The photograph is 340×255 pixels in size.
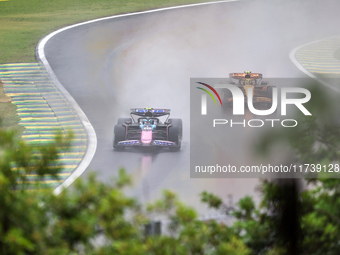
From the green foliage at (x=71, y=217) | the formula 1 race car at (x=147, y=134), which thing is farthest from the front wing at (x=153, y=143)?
the green foliage at (x=71, y=217)

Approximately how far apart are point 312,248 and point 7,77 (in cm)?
3282

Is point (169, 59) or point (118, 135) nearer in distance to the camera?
point (118, 135)

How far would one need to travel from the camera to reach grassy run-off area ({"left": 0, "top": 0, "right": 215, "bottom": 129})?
47.0 m

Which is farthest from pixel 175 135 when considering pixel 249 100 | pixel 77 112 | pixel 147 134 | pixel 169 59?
pixel 169 59

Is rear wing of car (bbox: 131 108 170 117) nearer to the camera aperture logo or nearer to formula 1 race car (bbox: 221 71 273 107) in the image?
the camera aperture logo

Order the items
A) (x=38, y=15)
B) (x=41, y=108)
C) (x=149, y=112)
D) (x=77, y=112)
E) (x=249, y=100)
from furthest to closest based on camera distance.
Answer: (x=38, y=15) → (x=41, y=108) → (x=77, y=112) → (x=249, y=100) → (x=149, y=112)

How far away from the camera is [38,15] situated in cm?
5681

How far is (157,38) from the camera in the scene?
50719 millimetres

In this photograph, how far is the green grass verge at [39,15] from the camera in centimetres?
4759

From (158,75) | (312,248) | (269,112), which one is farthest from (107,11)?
(312,248)

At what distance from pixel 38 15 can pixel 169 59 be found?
51.5ft

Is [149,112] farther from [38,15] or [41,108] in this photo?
[38,15]

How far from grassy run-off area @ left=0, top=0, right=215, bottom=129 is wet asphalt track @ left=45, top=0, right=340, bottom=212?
81.6 inches

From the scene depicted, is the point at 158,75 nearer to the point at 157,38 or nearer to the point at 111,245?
the point at 157,38
